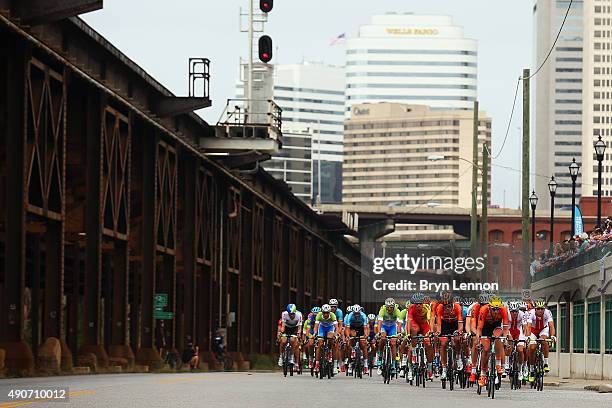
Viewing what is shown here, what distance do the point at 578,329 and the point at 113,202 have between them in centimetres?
1657

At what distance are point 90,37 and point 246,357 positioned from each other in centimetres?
3388

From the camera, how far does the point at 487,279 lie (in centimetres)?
6531

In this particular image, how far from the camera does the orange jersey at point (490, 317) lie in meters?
26.7

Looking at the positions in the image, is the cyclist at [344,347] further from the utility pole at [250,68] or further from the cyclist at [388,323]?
the utility pole at [250,68]

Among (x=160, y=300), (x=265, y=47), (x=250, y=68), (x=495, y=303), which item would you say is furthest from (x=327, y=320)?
(x=250, y=68)

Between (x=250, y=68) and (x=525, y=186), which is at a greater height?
(x=250, y=68)

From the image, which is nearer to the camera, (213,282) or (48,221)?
(48,221)

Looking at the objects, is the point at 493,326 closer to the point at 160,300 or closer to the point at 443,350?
the point at 443,350

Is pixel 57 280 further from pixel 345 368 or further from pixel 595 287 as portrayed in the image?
pixel 595 287

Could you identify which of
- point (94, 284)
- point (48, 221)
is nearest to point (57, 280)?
point (48, 221)

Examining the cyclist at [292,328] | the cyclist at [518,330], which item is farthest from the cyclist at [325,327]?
the cyclist at [518,330]

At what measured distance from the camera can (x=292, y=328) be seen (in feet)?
117

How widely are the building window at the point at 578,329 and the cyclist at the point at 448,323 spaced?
19502 millimetres

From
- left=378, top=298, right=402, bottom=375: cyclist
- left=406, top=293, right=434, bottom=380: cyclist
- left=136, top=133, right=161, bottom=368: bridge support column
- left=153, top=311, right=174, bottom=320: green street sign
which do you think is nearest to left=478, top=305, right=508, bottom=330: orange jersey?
left=406, top=293, right=434, bottom=380: cyclist
